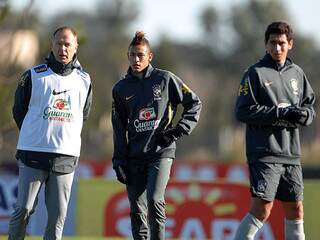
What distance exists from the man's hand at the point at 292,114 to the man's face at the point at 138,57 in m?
1.32

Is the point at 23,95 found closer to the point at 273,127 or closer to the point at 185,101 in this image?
the point at 185,101

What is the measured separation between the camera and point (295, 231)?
9.88m

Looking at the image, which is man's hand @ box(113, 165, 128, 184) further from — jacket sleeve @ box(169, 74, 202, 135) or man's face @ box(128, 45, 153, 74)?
man's face @ box(128, 45, 153, 74)

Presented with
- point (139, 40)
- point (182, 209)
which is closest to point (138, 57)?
point (139, 40)

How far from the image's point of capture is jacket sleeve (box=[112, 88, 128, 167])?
33.1ft

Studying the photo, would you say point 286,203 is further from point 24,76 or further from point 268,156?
point 24,76

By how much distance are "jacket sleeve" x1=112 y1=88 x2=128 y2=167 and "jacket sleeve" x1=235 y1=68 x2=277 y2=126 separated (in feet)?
3.50

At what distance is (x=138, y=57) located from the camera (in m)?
10.1

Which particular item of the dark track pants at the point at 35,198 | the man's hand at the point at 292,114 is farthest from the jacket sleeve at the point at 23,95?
the man's hand at the point at 292,114

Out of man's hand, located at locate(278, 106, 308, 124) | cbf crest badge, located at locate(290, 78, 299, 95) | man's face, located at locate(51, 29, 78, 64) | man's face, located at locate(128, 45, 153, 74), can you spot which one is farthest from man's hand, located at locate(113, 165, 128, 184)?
cbf crest badge, located at locate(290, 78, 299, 95)

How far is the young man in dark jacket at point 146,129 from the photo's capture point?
9.96m

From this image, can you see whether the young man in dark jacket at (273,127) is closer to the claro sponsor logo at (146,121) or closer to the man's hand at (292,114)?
the man's hand at (292,114)

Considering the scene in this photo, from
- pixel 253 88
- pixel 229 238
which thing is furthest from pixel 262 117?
pixel 229 238

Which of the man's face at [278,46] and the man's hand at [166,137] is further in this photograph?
the man's hand at [166,137]
